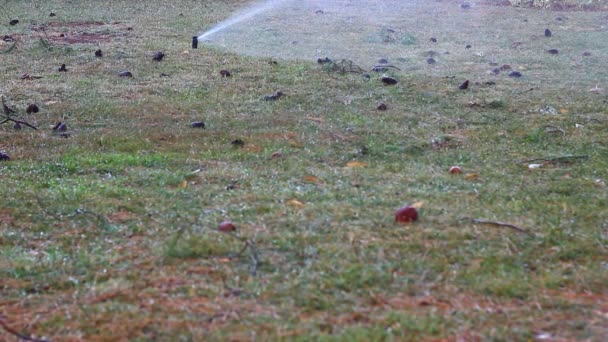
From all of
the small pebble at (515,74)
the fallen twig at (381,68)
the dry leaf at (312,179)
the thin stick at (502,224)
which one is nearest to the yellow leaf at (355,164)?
the dry leaf at (312,179)

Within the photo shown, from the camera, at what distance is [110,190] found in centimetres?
425

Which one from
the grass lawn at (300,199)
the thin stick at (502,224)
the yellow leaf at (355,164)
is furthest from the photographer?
the yellow leaf at (355,164)

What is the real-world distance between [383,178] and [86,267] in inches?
78.8

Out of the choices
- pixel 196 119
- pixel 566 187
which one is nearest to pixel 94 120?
pixel 196 119

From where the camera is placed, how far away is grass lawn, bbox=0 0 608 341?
8.91ft

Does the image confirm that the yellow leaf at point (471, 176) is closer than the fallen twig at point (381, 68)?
Yes

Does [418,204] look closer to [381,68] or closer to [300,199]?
[300,199]

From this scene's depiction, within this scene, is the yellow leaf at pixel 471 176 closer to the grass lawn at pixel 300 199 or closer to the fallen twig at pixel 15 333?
the grass lawn at pixel 300 199

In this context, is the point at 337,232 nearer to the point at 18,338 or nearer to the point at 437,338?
the point at 437,338

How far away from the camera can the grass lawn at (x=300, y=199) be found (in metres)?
2.72

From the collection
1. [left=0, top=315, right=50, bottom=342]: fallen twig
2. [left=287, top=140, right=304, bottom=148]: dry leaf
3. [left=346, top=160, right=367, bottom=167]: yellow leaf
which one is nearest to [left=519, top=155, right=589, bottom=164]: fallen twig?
[left=346, top=160, right=367, bottom=167]: yellow leaf

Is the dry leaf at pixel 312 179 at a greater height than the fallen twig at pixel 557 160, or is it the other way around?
the fallen twig at pixel 557 160

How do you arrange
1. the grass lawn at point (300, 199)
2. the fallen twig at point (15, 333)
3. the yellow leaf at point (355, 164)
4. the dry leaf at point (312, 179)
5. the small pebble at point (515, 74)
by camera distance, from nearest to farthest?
1. the fallen twig at point (15, 333)
2. the grass lawn at point (300, 199)
3. the dry leaf at point (312, 179)
4. the yellow leaf at point (355, 164)
5. the small pebble at point (515, 74)

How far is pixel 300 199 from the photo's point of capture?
4.13m
